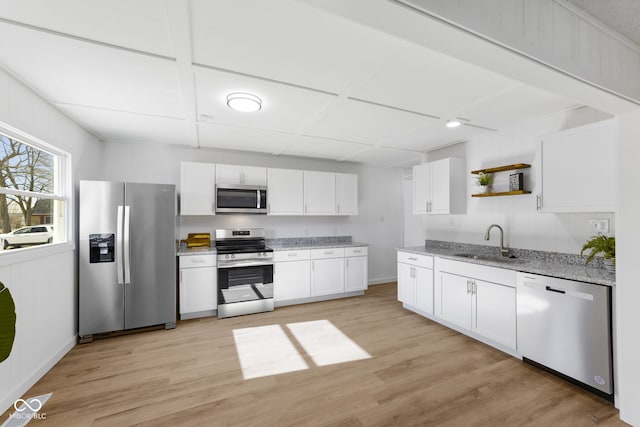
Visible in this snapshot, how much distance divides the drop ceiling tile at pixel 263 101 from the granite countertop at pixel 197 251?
67.7 inches

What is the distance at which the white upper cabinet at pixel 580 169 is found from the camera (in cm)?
217

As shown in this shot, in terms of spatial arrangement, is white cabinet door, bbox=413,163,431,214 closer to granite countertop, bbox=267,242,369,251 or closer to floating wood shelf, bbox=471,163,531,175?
floating wood shelf, bbox=471,163,531,175

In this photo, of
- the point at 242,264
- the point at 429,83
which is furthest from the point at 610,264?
the point at 242,264

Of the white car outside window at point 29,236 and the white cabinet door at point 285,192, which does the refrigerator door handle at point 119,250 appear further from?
the white cabinet door at point 285,192

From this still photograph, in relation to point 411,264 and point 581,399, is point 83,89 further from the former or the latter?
point 581,399

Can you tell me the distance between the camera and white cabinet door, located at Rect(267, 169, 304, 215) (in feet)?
14.4

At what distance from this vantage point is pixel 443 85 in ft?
7.11

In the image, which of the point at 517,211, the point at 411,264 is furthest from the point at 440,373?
the point at 517,211

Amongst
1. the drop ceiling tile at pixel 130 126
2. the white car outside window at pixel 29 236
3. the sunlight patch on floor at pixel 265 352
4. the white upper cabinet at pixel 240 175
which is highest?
the drop ceiling tile at pixel 130 126

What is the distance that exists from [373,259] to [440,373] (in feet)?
10.7

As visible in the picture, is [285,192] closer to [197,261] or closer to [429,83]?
[197,261]

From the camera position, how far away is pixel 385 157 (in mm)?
4832

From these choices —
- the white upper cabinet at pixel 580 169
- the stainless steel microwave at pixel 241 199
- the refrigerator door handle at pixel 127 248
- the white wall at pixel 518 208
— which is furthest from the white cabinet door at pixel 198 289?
the white upper cabinet at pixel 580 169

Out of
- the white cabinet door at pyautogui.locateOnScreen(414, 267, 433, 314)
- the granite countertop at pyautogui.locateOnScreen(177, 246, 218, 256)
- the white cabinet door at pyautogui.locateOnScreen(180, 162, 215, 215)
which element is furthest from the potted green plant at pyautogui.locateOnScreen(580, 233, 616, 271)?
the white cabinet door at pyautogui.locateOnScreen(180, 162, 215, 215)
